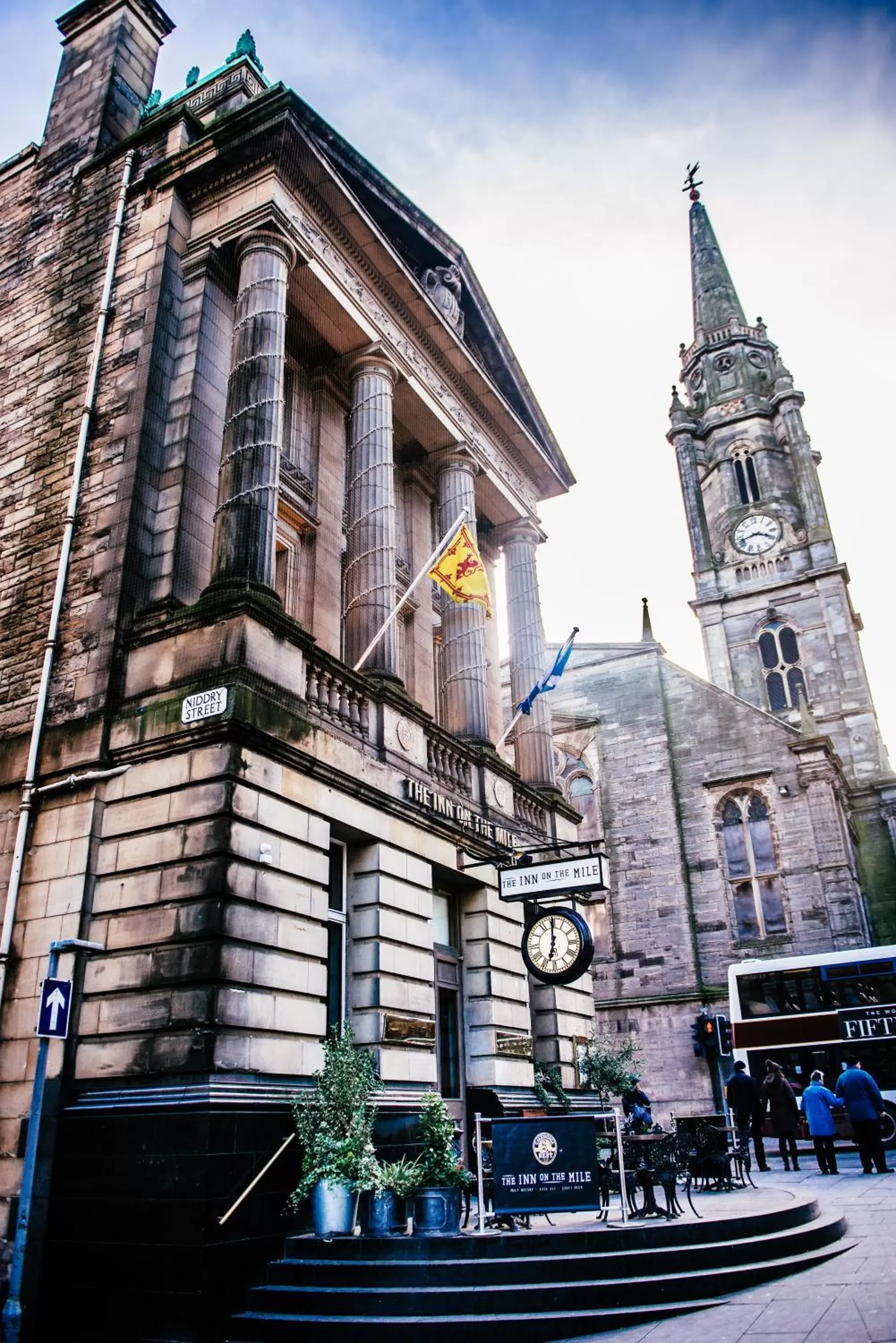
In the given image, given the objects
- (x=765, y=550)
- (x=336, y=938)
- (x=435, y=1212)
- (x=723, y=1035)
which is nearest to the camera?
(x=435, y=1212)

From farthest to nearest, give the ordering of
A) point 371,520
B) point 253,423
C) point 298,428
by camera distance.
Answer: point 298,428
point 371,520
point 253,423

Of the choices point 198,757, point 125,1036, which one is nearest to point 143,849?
point 198,757

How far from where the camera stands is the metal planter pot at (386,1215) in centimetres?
970

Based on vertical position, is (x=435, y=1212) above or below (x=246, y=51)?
below

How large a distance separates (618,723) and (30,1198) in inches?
1178

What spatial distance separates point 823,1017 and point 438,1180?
685 inches

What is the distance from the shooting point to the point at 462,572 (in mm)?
16484

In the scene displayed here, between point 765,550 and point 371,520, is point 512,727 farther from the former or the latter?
point 765,550

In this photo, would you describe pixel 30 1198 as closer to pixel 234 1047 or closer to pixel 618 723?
pixel 234 1047

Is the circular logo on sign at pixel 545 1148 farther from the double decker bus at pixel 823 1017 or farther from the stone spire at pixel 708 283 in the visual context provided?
the stone spire at pixel 708 283

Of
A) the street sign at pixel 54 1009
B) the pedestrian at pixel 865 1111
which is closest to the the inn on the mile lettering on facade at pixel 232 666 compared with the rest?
the street sign at pixel 54 1009

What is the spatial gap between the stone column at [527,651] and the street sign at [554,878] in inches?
230

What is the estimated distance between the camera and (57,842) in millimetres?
11719

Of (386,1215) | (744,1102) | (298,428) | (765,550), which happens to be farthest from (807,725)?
(386,1215)
